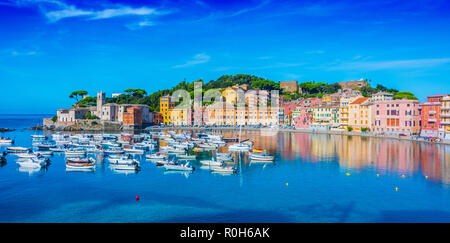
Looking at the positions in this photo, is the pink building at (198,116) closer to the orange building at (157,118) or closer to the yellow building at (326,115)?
the orange building at (157,118)

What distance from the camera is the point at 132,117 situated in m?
60.5

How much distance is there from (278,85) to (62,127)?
4969 centimetres

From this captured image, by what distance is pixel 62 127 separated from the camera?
61.2 metres

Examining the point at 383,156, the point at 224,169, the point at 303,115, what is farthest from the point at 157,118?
the point at 224,169

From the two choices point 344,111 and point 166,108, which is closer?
point 344,111

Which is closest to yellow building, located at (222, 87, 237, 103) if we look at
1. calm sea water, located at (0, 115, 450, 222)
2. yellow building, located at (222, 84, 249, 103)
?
yellow building, located at (222, 84, 249, 103)

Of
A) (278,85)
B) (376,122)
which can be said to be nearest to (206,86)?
(278,85)

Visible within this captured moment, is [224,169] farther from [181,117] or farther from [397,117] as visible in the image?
[181,117]

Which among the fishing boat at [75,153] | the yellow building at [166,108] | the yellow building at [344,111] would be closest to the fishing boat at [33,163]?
the fishing boat at [75,153]

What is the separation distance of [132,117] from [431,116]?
151 ft

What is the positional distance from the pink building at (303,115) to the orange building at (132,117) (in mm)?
28182

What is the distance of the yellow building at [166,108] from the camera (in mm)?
66681

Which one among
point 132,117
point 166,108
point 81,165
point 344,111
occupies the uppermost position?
point 166,108

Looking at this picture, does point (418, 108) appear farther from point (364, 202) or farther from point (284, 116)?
point (364, 202)
